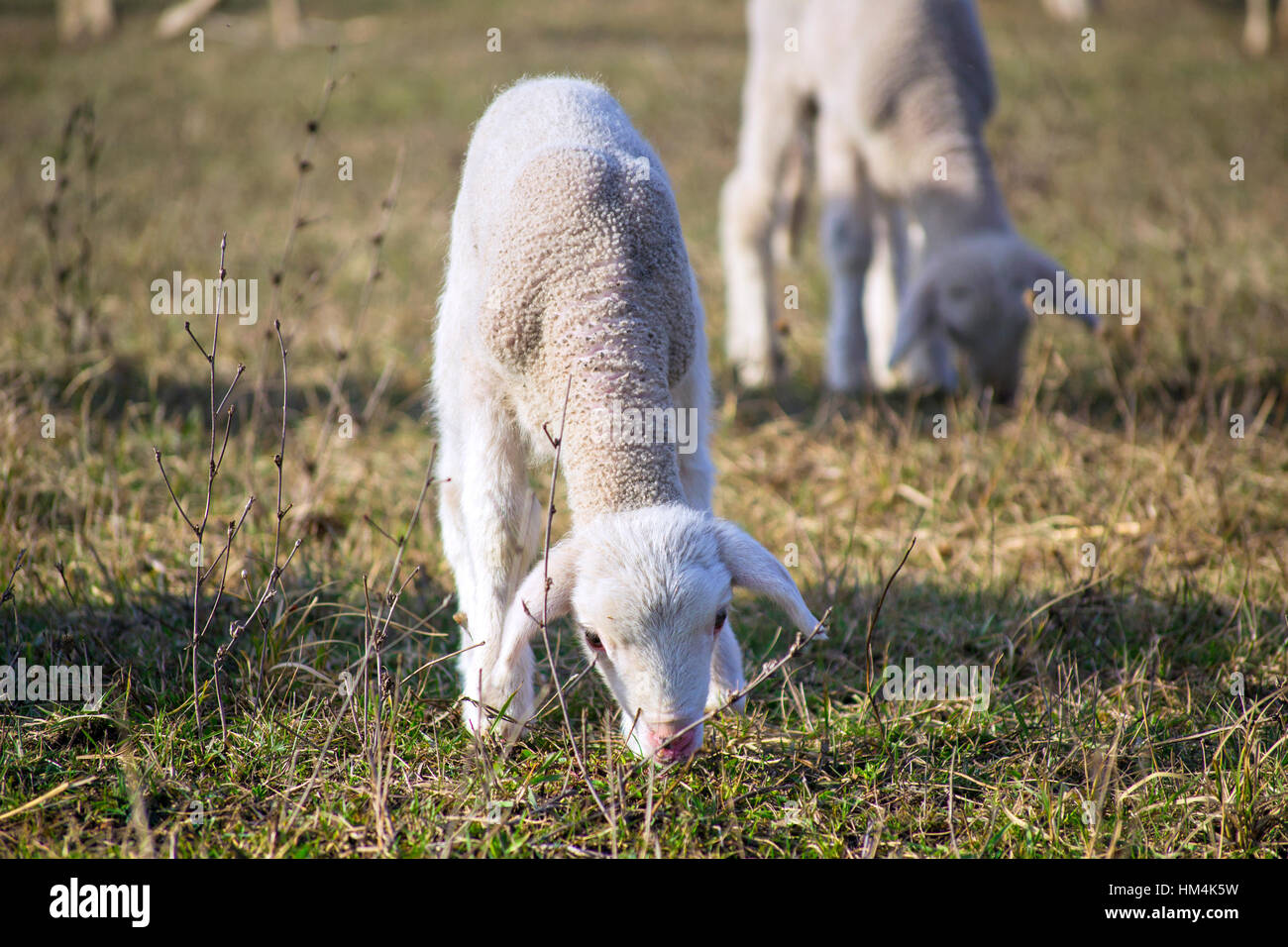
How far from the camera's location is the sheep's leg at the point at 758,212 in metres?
6.52

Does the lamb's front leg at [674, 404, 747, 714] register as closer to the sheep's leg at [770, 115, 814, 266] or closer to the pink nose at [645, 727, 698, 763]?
the pink nose at [645, 727, 698, 763]

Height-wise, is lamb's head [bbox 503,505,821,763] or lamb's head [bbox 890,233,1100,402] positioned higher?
lamb's head [bbox 890,233,1100,402]

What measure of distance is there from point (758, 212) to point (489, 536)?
3992 millimetres

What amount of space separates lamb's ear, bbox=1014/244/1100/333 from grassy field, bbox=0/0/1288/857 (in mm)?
333

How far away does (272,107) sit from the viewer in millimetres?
12562

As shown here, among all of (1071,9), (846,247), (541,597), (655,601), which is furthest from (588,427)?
(1071,9)

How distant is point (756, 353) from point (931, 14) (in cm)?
197

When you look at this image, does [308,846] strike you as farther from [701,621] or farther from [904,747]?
[904,747]

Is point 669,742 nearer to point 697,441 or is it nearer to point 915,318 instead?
point 697,441

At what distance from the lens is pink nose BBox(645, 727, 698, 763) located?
2482mm

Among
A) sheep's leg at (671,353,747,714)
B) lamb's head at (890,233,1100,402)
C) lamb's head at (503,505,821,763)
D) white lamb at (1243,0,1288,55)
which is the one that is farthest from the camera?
white lamb at (1243,0,1288,55)

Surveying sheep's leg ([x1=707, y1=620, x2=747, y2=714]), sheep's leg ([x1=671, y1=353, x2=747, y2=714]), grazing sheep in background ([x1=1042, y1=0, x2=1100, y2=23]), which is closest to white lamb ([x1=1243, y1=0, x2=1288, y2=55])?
grazing sheep in background ([x1=1042, y1=0, x2=1100, y2=23])

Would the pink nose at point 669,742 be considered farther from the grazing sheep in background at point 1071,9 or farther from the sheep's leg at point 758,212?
the grazing sheep in background at point 1071,9
